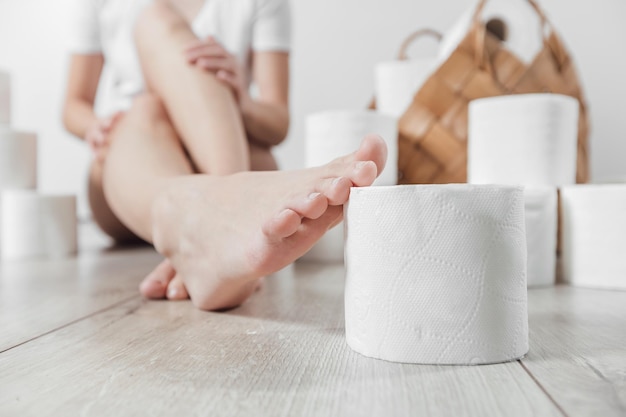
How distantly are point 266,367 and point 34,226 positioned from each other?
1.34m

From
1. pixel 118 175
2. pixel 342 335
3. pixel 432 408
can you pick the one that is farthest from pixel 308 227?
pixel 118 175

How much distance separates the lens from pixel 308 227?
2.09ft

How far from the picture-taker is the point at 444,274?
21.0 inches

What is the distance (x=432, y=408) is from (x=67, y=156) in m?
2.50

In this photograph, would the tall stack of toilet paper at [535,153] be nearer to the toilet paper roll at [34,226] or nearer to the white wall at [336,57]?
the white wall at [336,57]

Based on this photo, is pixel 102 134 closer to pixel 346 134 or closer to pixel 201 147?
pixel 201 147

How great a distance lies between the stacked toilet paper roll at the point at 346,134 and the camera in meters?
1.32

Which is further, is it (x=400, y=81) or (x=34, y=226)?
(x=34, y=226)

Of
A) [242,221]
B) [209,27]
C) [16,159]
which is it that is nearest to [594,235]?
[242,221]

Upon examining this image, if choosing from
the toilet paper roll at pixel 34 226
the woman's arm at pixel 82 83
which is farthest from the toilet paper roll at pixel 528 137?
the toilet paper roll at pixel 34 226

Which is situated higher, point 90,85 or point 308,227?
point 90,85

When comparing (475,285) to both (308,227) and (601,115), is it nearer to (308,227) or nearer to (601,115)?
(308,227)

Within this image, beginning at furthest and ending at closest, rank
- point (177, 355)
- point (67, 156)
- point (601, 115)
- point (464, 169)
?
1. point (67, 156)
2. point (601, 115)
3. point (464, 169)
4. point (177, 355)

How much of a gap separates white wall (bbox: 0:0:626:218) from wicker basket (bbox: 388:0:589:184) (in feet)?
1.96
